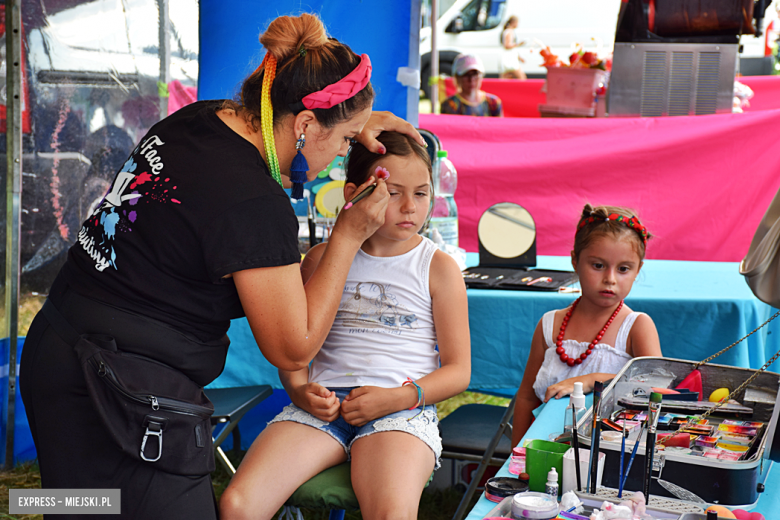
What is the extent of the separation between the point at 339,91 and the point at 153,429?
61 cm

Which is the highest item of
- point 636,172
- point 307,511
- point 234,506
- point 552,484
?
A: point 636,172

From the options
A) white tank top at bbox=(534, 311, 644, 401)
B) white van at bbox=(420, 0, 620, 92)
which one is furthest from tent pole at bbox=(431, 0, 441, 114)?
white van at bbox=(420, 0, 620, 92)

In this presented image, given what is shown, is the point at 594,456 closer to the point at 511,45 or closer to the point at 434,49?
the point at 434,49

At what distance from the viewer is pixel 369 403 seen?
147 centimetres

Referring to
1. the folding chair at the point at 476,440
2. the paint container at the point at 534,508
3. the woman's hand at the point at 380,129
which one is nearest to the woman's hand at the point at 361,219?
the woman's hand at the point at 380,129

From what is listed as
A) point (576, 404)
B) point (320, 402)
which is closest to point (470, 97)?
point (320, 402)

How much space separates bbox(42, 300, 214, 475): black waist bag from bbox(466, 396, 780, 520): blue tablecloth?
1.55ft

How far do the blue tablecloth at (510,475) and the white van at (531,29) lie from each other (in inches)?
266

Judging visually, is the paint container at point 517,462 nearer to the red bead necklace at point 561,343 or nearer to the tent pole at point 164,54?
the red bead necklace at point 561,343

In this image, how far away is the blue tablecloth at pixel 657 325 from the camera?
2.05 meters

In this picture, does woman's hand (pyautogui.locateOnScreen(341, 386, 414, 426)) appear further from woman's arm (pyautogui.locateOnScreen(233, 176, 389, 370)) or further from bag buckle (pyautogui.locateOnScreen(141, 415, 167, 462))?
bag buckle (pyautogui.locateOnScreen(141, 415, 167, 462))

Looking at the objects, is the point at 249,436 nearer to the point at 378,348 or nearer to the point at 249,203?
the point at 378,348

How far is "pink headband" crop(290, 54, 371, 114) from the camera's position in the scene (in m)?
1.14

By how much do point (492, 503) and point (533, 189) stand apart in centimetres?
273
